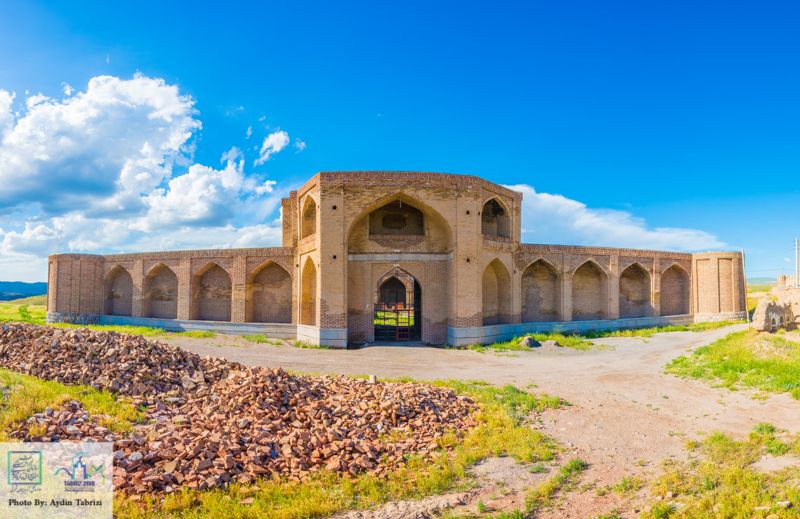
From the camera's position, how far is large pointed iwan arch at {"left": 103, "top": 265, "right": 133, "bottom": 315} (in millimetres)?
26922

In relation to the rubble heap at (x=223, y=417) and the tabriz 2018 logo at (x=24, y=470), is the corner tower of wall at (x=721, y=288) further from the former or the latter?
the tabriz 2018 logo at (x=24, y=470)

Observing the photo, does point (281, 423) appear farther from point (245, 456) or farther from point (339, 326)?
point (339, 326)

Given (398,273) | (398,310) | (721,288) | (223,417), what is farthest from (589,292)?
(223,417)

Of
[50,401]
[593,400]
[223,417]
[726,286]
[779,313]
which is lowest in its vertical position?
[593,400]

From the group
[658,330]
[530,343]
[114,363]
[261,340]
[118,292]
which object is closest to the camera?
[114,363]

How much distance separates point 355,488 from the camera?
5.93 metres

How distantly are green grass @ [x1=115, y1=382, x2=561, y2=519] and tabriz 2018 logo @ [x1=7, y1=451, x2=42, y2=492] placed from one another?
4.79ft

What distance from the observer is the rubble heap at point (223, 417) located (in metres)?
6.10

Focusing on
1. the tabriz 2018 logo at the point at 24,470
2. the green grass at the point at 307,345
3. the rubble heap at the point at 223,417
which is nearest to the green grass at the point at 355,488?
the rubble heap at the point at 223,417

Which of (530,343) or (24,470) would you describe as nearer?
(24,470)

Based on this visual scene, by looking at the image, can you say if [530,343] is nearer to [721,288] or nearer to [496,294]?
[496,294]

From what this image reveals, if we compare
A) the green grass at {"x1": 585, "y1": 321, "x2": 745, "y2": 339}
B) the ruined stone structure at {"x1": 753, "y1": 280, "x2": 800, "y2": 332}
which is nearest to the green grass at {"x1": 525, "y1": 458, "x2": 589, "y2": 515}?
the ruined stone structure at {"x1": 753, "y1": 280, "x2": 800, "y2": 332}

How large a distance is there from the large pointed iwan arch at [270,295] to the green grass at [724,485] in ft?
61.3

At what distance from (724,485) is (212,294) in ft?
76.2
